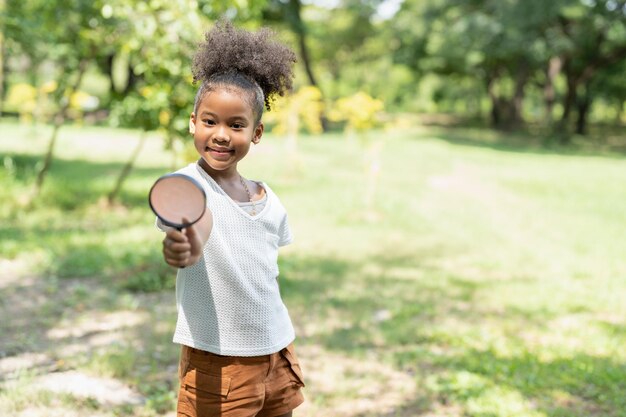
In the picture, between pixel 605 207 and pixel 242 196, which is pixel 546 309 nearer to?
pixel 242 196

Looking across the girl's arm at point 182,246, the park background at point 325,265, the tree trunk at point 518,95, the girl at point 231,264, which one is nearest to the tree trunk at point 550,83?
the tree trunk at point 518,95

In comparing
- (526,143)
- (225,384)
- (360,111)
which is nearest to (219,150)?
(225,384)

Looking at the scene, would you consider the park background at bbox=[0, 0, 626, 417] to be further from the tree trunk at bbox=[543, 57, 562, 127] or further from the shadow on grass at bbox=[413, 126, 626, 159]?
the tree trunk at bbox=[543, 57, 562, 127]

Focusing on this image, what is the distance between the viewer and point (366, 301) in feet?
20.8

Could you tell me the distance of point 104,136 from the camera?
22.0m

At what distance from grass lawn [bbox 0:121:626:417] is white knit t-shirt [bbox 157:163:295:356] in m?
1.61

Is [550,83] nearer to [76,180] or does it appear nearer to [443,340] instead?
[76,180]

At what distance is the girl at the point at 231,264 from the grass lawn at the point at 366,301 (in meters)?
1.54

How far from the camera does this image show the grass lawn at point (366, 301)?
4055mm

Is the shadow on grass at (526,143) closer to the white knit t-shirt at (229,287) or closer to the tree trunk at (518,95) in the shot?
the tree trunk at (518,95)

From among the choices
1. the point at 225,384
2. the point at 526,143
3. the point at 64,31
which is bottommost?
the point at 526,143

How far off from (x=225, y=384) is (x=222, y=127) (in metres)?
0.81

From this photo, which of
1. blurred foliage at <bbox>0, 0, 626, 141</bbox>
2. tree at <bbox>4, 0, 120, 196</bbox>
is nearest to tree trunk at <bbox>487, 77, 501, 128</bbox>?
blurred foliage at <bbox>0, 0, 626, 141</bbox>

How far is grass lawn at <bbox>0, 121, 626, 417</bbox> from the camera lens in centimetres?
405
